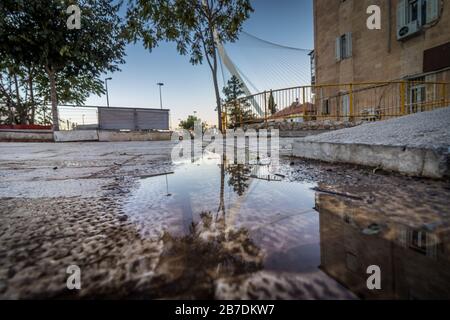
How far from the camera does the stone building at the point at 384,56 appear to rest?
27.0ft

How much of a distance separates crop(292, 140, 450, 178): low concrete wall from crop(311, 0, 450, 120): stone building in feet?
20.0

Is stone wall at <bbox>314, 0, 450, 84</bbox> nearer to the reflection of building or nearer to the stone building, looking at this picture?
the stone building

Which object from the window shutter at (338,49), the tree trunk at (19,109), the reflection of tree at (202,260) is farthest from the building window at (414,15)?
the tree trunk at (19,109)

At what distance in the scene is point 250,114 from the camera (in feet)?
30.4

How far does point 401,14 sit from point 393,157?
11.7 m

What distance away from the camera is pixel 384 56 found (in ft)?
33.6

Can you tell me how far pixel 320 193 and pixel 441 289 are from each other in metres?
0.61

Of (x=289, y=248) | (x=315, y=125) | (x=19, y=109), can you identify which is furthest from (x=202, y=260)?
(x=19, y=109)

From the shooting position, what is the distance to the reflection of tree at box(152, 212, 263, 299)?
38cm

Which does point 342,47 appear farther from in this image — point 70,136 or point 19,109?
point 19,109

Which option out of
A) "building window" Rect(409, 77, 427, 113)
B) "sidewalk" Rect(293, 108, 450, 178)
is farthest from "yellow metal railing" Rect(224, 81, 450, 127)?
"sidewalk" Rect(293, 108, 450, 178)
